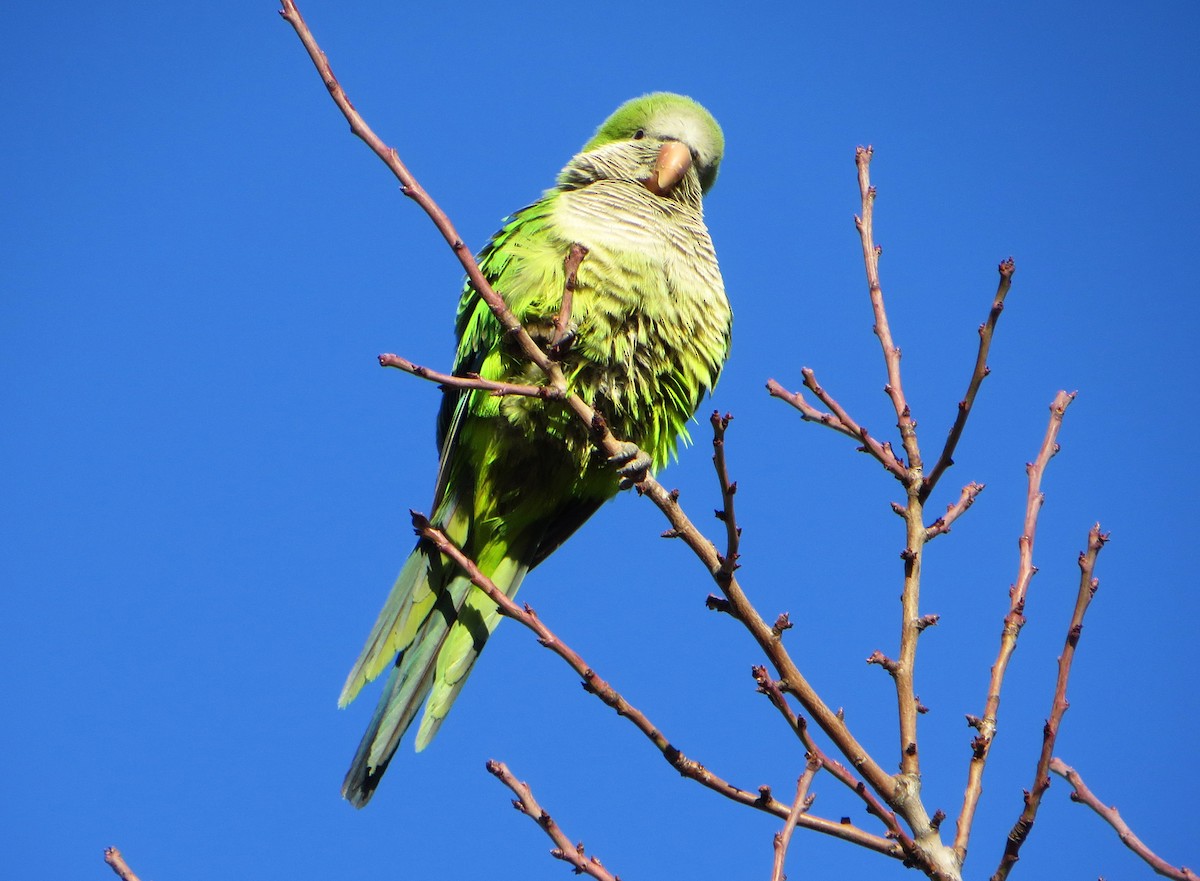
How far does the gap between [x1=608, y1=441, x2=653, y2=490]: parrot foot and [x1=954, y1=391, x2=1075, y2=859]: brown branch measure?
3.21 feet

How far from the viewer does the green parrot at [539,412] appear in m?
3.34

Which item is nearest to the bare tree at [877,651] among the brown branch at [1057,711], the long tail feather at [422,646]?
the brown branch at [1057,711]

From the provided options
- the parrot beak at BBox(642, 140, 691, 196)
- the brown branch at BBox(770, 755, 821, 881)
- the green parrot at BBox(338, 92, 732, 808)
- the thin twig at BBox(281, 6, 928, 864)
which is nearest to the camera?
the brown branch at BBox(770, 755, 821, 881)

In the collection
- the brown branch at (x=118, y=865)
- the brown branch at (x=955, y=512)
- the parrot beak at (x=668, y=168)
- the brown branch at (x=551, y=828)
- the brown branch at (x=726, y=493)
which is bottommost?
the brown branch at (x=118, y=865)

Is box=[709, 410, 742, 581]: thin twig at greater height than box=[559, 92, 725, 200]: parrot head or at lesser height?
lesser

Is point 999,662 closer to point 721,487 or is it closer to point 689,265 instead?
point 721,487

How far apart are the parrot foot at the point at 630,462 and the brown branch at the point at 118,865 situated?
1475 millimetres

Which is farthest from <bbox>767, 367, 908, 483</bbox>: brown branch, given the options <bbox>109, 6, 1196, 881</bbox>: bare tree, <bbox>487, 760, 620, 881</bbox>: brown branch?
<bbox>487, 760, 620, 881</bbox>: brown branch

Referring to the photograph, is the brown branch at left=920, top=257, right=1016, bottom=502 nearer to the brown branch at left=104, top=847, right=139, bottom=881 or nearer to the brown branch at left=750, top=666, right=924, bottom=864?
the brown branch at left=750, top=666, right=924, bottom=864

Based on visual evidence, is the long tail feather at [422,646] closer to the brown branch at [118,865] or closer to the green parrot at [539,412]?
the green parrot at [539,412]

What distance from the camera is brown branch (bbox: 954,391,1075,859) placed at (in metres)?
1.99

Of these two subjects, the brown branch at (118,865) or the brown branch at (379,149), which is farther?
the brown branch at (379,149)

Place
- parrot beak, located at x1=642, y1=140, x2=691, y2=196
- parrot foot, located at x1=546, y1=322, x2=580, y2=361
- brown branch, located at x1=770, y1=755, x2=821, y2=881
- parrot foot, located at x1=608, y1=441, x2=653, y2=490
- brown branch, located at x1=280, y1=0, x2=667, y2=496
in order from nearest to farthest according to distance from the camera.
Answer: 1. brown branch, located at x1=770, y1=755, x2=821, y2=881
2. brown branch, located at x1=280, y1=0, x2=667, y2=496
3. parrot foot, located at x1=546, y1=322, x2=580, y2=361
4. parrot foot, located at x1=608, y1=441, x2=653, y2=490
5. parrot beak, located at x1=642, y1=140, x2=691, y2=196

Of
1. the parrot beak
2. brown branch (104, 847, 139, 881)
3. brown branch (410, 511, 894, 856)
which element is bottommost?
brown branch (104, 847, 139, 881)
